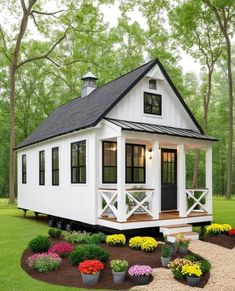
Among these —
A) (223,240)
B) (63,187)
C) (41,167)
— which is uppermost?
(41,167)

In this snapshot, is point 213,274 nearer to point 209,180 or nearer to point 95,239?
point 95,239

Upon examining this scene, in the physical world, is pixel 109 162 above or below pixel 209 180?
above

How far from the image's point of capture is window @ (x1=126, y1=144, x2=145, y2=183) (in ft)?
47.6

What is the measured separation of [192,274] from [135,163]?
7.24 m

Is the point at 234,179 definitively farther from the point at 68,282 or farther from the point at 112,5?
the point at 68,282

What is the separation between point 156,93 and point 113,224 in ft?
19.3

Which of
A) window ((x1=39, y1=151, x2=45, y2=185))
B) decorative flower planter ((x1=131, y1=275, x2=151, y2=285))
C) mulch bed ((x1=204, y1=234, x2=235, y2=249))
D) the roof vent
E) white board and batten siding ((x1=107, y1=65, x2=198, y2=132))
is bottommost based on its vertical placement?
mulch bed ((x1=204, y1=234, x2=235, y2=249))

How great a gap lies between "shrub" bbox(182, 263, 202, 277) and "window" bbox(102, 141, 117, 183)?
242 inches

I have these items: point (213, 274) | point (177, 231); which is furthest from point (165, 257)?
point (177, 231)

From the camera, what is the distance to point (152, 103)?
15016 mm

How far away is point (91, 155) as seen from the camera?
43.5 feet

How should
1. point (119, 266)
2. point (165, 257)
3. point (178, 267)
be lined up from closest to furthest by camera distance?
point (119, 266), point (178, 267), point (165, 257)

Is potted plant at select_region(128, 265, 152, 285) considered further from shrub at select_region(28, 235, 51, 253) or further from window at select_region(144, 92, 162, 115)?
window at select_region(144, 92, 162, 115)

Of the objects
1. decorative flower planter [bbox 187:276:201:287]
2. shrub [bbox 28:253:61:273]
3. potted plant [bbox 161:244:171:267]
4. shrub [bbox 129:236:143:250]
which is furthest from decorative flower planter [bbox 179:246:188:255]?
shrub [bbox 28:253:61:273]
